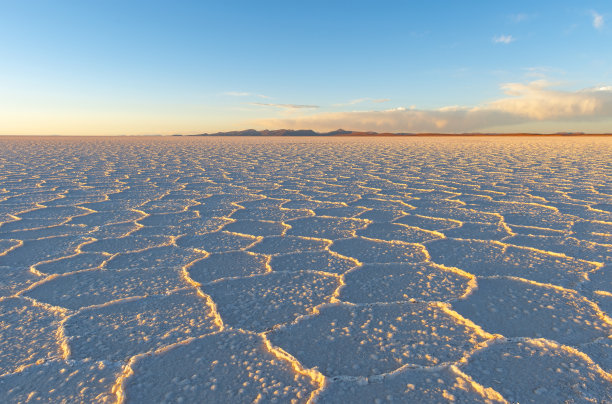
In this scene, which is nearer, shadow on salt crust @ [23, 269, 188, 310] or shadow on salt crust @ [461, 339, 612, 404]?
shadow on salt crust @ [461, 339, 612, 404]

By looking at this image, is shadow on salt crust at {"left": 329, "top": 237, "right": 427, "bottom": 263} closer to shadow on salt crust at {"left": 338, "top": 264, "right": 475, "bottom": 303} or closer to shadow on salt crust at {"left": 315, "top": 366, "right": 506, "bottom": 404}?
shadow on salt crust at {"left": 338, "top": 264, "right": 475, "bottom": 303}

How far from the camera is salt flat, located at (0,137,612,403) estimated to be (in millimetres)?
944

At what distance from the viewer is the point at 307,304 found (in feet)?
4.44

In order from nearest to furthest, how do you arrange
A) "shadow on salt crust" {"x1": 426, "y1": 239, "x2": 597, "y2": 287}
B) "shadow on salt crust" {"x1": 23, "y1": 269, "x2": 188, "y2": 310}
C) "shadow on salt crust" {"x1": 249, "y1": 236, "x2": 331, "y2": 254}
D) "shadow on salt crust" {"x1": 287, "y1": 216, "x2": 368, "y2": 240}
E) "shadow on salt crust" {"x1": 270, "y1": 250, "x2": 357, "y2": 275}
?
"shadow on salt crust" {"x1": 23, "y1": 269, "x2": 188, "y2": 310}
"shadow on salt crust" {"x1": 426, "y1": 239, "x2": 597, "y2": 287}
"shadow on salt crust" {"x1": 270, "y1": 250, "x2": 357, "y2": 275}
"shadow on salt crust" {"x1": 249, "y1": 236, "x2": 331, "y2": 254}
"shadow on salt crust" {"x1": 287, "y1": 216, "x2": 368, "y2": 240}

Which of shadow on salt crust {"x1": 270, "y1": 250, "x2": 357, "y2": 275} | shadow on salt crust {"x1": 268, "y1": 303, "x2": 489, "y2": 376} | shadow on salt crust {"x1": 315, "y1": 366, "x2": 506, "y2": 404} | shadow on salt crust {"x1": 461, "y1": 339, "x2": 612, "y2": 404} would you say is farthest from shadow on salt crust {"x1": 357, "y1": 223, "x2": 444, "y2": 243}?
shadow on salt crust {"x1": 315, "y1": 366, "x2": 506, "y2": 404}

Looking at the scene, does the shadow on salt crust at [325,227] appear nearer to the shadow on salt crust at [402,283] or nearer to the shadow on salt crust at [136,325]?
the shadow on salt crust at [402,283]

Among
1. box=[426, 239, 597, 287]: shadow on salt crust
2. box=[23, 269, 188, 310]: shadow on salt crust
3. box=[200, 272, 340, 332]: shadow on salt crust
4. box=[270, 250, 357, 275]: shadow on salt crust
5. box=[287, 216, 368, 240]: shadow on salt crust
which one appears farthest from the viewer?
box=[287, 216, 368, 240]: shadow on salt crust

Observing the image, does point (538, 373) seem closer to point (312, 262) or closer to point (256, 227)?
point (312, 262)

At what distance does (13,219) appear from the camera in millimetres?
2592

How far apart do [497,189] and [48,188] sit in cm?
433

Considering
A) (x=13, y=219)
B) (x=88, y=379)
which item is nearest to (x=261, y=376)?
(x=88, y=379)

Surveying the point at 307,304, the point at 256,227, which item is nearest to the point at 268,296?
the point at 307,304

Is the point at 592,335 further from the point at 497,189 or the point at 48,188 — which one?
the point at 48,188

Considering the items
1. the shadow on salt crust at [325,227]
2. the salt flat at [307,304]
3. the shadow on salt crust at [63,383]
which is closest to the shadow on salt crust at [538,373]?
the salt flat at [307,304]
